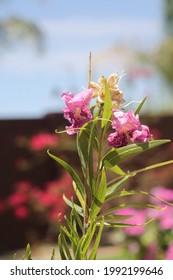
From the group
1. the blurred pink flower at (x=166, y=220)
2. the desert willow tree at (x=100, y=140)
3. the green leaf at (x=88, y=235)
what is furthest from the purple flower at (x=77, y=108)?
the blurred pink flower at (x=166, y=220)

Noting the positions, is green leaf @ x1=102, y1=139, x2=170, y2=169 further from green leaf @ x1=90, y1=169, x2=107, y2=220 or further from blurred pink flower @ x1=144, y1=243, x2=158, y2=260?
blurred pink flower @ x1=144, y1=243, x2=158, y2=260

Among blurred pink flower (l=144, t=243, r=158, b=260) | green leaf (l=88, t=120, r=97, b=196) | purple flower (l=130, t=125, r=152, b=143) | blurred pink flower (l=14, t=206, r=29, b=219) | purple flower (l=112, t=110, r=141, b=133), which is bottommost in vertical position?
blurred pink flower (l=14, t=206, r=29, b=219)

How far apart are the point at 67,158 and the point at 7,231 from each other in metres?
1.16

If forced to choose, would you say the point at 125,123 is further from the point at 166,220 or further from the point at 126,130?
the point at 166,220

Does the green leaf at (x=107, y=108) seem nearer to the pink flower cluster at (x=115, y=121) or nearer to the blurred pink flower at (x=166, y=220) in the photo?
the pink flower cluster at (x=115, y=121)

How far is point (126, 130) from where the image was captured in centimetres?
83

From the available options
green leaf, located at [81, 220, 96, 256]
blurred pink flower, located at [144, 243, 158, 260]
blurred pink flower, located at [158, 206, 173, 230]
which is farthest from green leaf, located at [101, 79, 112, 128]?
blurred pink flower, located at [144, 243, 158, 260]

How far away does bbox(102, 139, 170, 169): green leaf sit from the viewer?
2.71 feet

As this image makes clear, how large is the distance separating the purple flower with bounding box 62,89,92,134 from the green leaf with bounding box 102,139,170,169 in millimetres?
50

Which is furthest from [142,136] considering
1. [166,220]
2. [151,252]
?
[151,252]

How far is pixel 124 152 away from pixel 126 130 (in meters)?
0.03

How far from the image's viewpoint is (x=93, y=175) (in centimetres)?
89

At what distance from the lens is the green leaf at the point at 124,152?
826 millimetres
